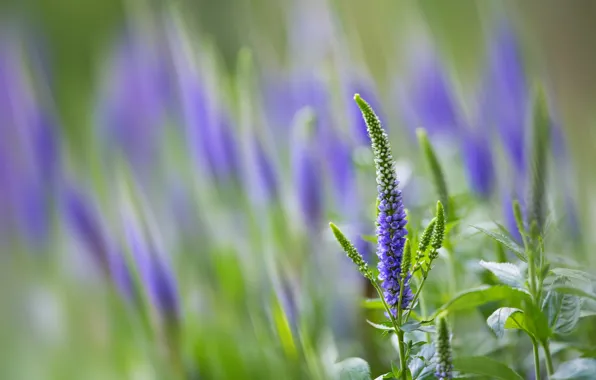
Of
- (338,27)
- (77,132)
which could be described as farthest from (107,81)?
(338,27)

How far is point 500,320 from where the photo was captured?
0.88 feet

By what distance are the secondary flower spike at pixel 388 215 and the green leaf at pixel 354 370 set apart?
0.03 m

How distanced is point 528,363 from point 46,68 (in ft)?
1.81

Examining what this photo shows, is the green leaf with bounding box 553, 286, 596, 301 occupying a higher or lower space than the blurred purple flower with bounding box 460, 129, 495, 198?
lower

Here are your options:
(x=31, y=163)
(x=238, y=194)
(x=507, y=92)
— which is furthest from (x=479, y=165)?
(x=31, y=163)

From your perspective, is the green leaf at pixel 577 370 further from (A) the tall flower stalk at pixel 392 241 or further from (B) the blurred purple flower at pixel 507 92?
(B) the blurred purple flower at pixel 507 92

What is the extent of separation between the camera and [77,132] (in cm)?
90

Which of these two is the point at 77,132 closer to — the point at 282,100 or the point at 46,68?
the point at 46,68

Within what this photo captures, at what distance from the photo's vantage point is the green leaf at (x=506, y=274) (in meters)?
0.29

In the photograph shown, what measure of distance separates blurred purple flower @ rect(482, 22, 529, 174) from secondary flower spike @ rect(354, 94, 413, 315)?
20 cm

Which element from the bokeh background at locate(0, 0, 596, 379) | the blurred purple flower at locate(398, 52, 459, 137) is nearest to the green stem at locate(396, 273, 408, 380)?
the bokeh background at locate(0, 0, 596, 379)

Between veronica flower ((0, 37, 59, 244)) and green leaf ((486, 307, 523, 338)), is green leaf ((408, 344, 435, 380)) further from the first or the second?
veronica flower ((0, 37, 59, 244))

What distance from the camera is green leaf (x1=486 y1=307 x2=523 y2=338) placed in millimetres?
264

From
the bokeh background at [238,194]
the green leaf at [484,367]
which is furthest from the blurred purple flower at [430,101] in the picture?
the green leaf at [484,367]
